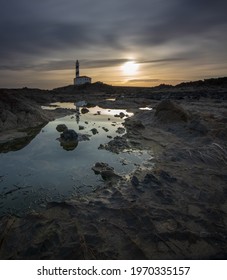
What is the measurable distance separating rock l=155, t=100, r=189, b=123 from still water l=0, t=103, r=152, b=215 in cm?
470

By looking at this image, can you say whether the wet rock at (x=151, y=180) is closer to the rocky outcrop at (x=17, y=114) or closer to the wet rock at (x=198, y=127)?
the wet rock at (x=198, y=127)

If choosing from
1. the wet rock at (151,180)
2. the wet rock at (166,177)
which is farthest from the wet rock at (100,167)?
the wet rock at (166,177)

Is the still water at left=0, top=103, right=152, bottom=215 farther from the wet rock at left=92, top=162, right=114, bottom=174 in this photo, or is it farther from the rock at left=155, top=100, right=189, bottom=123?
the rock at left=155, top=100, right=189, bottom=123

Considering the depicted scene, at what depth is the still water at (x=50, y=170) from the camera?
246 inches

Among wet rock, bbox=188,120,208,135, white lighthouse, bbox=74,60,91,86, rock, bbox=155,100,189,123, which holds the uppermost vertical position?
white lighthouse, bbox=74,60,91,86

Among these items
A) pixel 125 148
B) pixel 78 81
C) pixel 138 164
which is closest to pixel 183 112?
pixel 125 148

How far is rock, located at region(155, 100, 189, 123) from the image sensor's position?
14.3 meters

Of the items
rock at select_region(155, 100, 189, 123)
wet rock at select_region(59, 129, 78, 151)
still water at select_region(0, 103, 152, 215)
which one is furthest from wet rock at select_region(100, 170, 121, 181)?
rock at select_region(155, 100, 189, 123)

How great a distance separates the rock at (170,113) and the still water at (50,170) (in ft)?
15.4

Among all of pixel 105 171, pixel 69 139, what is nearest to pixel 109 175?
pixel 105 171

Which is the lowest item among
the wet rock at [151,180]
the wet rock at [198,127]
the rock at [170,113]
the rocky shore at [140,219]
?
the rocky shore at [140,219]

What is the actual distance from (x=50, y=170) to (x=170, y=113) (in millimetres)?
9058

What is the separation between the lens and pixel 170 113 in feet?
48.9

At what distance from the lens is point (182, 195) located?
19.8 feet
